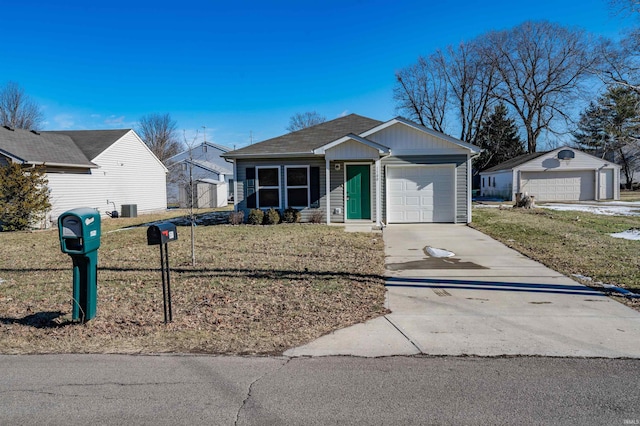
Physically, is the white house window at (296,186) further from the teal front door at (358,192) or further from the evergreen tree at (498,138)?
the evergreen tree at (498,138)

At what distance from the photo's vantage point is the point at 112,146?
73.4 feet

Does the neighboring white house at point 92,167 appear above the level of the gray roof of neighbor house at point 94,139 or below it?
below

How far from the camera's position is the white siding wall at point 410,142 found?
15.5 meters

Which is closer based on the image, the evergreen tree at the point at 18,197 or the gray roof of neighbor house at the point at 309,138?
the evergreen tree at the point at 18,197

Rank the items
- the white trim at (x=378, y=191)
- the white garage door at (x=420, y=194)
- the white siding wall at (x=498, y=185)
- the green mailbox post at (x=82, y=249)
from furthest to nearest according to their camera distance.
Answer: the white siding wall at (x=498, y=185) → the white garage door at (x=420, y=194) → the white trim at (x=378, y=191) → the green mailbox post at (x=82, y=249)

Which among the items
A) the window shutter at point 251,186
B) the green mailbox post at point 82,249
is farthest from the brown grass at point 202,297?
the window shutter at point 251,186

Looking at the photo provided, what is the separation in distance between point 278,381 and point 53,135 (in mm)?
23403

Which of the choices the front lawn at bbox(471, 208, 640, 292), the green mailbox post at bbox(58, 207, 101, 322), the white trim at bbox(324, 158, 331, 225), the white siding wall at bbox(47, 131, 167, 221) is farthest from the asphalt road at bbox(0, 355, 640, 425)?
the white siding wall at bbox(47, 131, 167, 221)

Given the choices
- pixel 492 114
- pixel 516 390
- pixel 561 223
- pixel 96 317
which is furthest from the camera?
pixel 492 114

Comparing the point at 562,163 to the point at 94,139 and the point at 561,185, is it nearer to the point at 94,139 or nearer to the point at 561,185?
the point at 561,185

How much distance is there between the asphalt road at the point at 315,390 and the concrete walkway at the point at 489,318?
0.89 ft

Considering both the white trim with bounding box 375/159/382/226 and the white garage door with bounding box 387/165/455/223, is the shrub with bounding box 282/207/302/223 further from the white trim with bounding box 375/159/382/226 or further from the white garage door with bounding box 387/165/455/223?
the white garage door with bounding box 387/165/455/223

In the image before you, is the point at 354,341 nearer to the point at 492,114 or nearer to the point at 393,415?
the point at 393,415

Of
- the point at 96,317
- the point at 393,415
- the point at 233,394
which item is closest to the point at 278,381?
the point at 233,394
